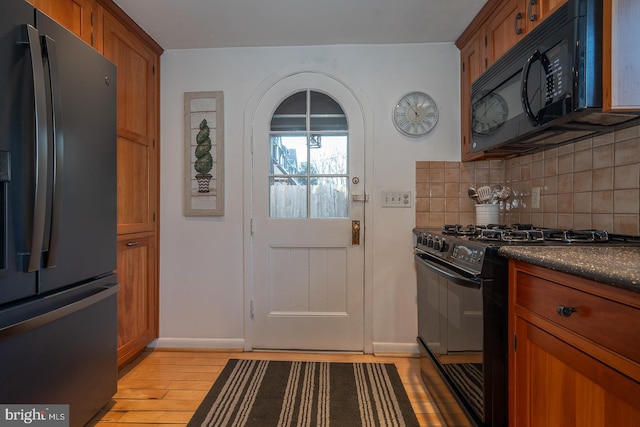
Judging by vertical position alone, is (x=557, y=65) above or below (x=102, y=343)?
above

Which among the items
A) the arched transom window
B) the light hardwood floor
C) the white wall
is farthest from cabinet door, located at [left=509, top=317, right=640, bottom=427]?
the arched transom window

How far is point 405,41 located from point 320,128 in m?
0.85

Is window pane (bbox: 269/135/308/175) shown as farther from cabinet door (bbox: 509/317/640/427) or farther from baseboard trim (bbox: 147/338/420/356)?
cabinet door (bbox: 509/317/640/427)

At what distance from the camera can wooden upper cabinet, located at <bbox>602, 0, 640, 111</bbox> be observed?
108cm

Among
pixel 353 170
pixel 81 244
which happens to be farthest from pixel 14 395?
pixel 353 170

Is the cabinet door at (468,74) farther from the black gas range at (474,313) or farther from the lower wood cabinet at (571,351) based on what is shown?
the lower wood cabinet at (571,351)

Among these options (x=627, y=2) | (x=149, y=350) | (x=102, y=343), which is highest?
(x=627, y=2)

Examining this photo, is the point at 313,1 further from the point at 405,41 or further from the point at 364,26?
the point at 405,41

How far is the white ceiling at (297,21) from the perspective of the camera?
1.92 m

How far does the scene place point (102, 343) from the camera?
5.08ft

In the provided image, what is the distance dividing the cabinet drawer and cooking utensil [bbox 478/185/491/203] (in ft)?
4.05

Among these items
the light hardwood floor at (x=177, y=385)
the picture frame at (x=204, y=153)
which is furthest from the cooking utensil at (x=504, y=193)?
the picture frame at (x=204, y=153)

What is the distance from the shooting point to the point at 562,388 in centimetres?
92

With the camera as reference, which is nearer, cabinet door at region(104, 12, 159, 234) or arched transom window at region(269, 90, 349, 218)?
cabinet door at region(104, 12, 159, 234)
